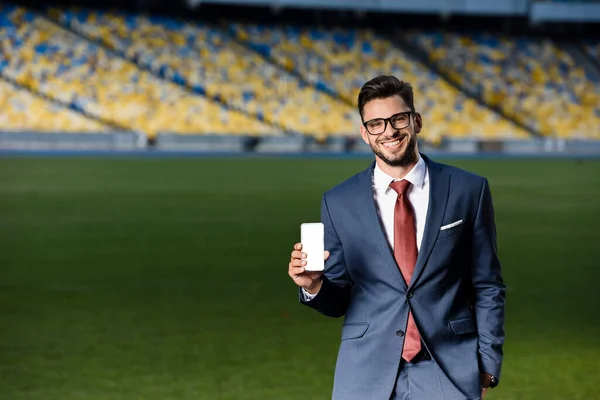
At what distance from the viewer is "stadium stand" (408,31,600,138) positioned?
42.5 metres

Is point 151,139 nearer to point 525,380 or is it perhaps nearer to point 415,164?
point 525,380

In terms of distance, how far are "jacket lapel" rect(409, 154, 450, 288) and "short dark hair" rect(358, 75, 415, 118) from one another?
0.89 ft

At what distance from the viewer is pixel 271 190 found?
1995cm

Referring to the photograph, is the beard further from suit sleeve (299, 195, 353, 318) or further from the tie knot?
suit sleeve (299, 195, 353, 318)

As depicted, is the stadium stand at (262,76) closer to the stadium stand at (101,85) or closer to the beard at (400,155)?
the stadium stand at (101,85)

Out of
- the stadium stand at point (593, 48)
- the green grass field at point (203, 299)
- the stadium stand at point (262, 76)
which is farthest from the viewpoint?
the stadium stand at point (593, 48)

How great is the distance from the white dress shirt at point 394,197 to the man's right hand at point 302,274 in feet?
0.32

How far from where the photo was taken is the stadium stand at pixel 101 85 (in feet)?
123

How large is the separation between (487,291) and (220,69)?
126 feet

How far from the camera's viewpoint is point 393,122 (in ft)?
10.4

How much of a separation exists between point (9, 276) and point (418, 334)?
291 inches

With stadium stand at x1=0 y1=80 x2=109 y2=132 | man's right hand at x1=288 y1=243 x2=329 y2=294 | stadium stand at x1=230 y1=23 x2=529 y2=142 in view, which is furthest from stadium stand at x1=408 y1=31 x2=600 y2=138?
man's right hand at x1=288 y1=243 x2=329 y2=294

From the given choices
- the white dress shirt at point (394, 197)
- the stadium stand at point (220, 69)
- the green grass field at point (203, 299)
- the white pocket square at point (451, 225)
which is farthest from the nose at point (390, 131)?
the stadium stand at point (220, 69)

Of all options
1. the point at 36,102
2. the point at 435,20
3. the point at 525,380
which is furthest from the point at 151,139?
the point at 525,380
